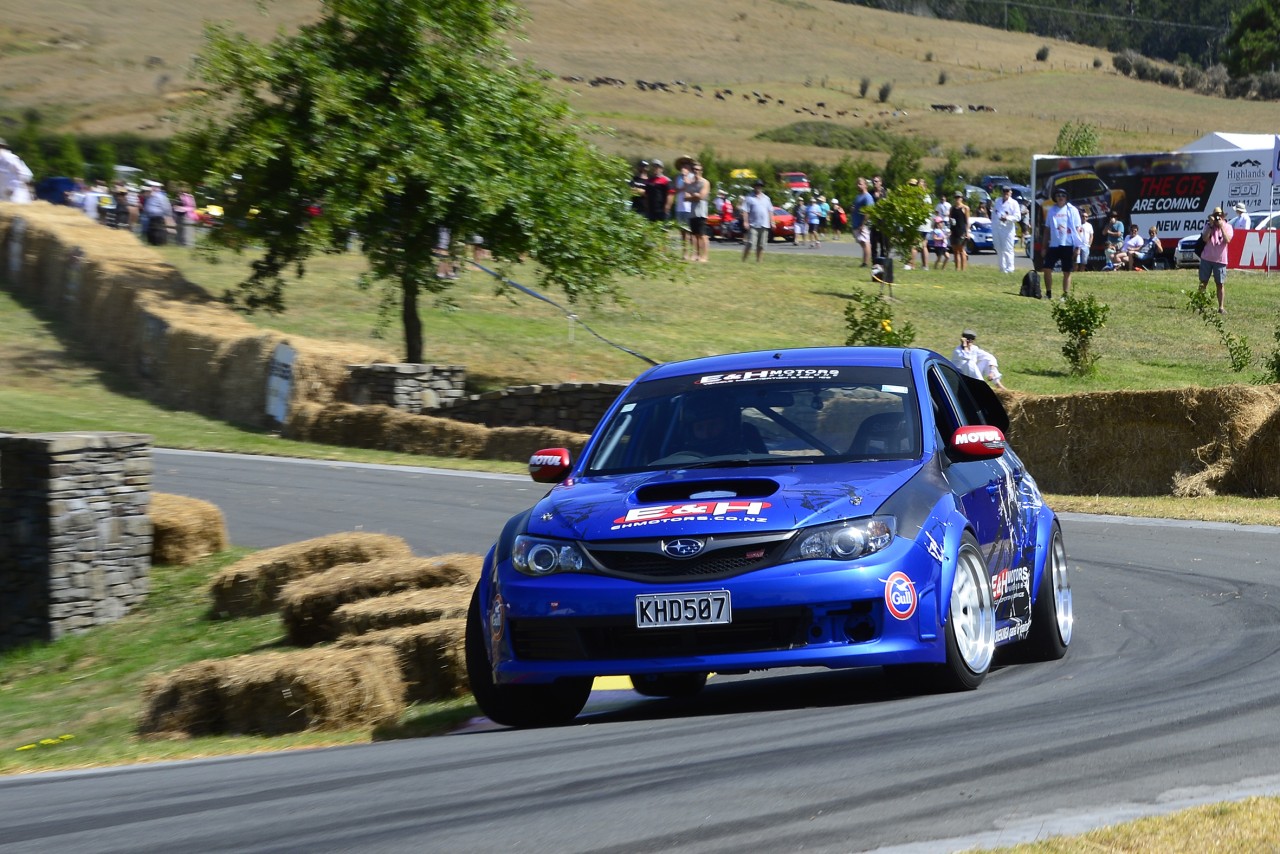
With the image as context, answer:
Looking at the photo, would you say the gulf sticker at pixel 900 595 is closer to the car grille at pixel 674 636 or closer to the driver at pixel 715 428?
the car grille at pixel 674 636

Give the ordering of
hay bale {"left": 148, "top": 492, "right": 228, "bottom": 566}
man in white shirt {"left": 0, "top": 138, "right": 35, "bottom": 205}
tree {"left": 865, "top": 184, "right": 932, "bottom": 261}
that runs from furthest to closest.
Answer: man in white shirt {"left": 0, "top": 138, "right": 35, "bottom": 205}
tree {"left": 865, "top": 184, "right": 932, "bottom": 261}
hay bale {"left": 148, "top": 492, "right": 228, "bottom": 566}

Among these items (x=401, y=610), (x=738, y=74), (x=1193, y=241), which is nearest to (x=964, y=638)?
(x=401, y=610)

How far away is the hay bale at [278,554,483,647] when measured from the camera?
9180 mm

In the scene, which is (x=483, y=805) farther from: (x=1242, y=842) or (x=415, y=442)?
(x=415, y=442)

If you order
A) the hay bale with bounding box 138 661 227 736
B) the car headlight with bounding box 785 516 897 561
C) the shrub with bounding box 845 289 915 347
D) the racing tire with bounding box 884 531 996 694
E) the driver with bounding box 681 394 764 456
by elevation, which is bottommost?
the hay bale with bounding box 138 661 227 736

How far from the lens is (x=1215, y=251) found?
95.7 feet

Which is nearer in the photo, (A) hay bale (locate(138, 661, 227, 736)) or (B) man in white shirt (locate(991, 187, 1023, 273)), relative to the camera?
(A) hay bale (locate(138, 661, 227, 736))

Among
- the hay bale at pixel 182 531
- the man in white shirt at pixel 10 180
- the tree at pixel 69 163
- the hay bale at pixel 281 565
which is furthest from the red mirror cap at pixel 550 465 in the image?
the tree at pixel 69 163

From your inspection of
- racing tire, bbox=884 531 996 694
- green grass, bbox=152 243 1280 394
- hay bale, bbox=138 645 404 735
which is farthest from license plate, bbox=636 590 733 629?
green grass, bbox=152 243 1280 394

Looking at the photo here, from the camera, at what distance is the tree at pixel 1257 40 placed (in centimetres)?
12469

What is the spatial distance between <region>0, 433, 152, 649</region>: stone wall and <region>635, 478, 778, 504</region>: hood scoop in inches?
263

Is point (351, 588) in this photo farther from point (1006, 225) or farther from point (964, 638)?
point (1006, 225)

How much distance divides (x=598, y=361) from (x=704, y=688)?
17.7 meters

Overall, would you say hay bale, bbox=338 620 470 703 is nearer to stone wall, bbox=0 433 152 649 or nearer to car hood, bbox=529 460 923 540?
car hood, bbox=529 460 923 540
